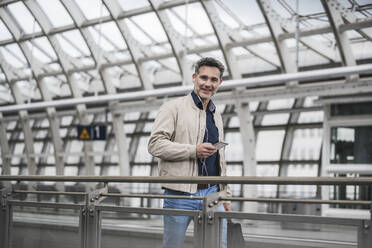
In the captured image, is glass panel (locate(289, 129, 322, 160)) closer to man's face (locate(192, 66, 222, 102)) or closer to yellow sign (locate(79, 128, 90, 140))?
yellow sign (locate(79, 128, 90, 140))

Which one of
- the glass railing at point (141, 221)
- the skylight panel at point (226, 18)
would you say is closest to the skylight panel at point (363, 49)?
the skylight panel at point (226, 18)

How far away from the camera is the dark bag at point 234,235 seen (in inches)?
132

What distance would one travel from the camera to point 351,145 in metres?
12.1

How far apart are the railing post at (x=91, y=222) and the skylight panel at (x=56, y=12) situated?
13016 mm

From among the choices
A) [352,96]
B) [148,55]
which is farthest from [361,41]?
[148,55]

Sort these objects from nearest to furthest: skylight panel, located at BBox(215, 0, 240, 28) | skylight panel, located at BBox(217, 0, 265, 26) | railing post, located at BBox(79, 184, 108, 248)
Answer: railing post, located at BBox(79, 184, 108, 248) < skylight panel, located at BBox(217, 0, 265, 26) < skylight panel, located at BBox(215, 0, 240, 28)

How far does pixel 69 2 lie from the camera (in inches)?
622

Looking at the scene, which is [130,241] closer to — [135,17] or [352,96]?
[352,96]

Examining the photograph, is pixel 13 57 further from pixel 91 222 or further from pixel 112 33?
pixel 91 222

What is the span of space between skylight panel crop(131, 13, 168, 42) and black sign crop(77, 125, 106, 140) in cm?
317

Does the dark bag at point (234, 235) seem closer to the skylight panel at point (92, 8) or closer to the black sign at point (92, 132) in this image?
the black sign at point (92, 132)

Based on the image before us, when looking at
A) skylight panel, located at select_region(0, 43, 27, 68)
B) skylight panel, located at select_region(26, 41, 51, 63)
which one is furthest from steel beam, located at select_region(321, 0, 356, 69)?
skylight panel, located at select_region(0, 43, 27, 68)

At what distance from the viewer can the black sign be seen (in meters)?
15.3

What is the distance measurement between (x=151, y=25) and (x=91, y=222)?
39.8 feet
